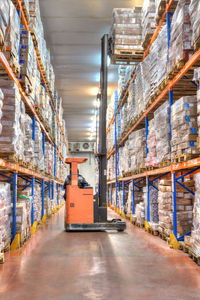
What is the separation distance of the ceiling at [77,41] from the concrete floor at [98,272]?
22.8 ft

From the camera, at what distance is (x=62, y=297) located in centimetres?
307

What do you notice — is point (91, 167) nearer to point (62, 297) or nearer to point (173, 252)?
point (173, 252)

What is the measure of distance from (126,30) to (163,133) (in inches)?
145

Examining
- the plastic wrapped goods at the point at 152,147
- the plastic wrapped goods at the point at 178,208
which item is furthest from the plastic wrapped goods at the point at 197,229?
the plastic wrapped goods at the point at 152,147

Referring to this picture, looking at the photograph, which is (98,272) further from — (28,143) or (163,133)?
(28,143)

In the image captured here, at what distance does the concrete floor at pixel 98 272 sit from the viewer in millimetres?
3207

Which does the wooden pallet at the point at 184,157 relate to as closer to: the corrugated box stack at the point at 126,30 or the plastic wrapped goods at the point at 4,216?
the plastic wrapped goods at the point at 4,216

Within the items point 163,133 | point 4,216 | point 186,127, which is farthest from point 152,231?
point 4,216

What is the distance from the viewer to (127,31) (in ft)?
27.7

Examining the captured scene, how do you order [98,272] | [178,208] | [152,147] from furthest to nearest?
[152,147] < [178,208] < [98,272]

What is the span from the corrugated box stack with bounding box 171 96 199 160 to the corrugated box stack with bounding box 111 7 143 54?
372 cm

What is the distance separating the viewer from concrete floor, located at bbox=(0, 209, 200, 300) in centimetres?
321

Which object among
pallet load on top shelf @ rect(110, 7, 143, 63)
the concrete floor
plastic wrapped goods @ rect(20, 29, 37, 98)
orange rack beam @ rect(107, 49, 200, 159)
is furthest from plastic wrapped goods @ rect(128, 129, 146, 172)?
plastic wrapped goods @ rect(20, 29, 37, 98)

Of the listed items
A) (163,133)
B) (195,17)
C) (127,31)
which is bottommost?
(163,133)
